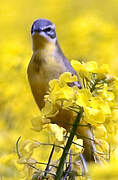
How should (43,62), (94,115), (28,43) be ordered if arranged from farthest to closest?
1. (28,43)
2. (43,62)
3. (94,115)

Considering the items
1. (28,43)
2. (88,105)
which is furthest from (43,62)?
(28,43)

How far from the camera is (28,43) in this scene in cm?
429

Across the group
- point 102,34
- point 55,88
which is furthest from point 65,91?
point 102,34

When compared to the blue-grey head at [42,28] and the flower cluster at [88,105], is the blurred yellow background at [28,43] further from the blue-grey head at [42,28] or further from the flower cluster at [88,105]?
the blue-grey head at [42,28]

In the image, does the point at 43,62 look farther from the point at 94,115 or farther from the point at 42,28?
the point at 94,115

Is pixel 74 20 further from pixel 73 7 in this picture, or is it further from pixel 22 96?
pixel 22 96

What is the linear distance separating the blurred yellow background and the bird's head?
1.34 feet

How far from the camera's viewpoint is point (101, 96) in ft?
4.67

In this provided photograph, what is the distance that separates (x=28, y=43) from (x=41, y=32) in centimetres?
172

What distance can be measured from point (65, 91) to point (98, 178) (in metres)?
0.39

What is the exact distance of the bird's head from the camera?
2547 millimetres

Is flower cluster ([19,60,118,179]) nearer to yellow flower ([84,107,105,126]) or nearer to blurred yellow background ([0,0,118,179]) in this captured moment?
yellow flower ([84,107,105,126])

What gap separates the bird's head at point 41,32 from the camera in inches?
100

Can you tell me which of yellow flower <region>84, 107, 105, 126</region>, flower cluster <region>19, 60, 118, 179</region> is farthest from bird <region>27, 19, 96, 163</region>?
yellow flower <region>84, 107, 105, 126</region>
